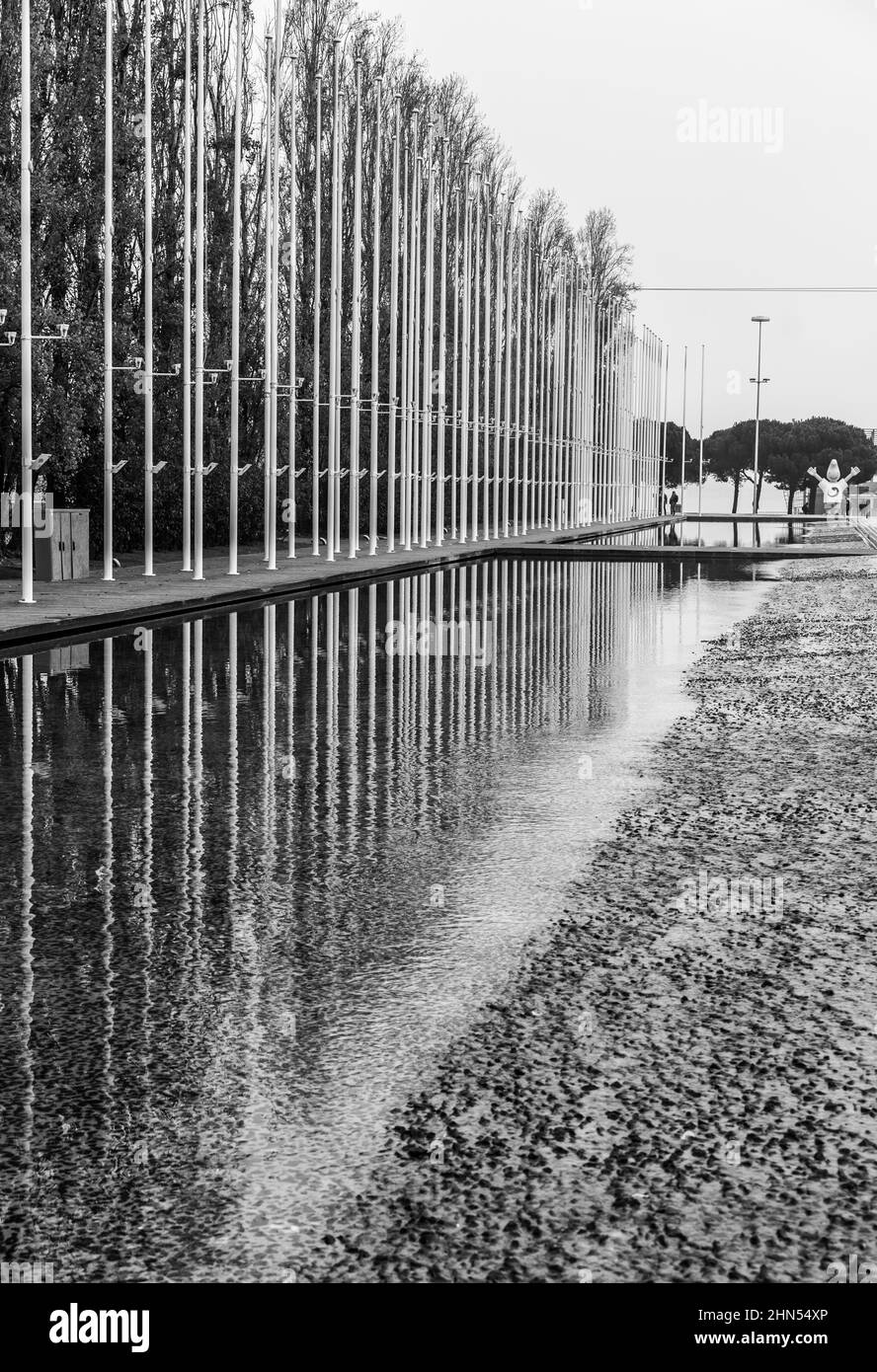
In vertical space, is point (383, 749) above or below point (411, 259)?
below

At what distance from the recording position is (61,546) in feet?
96.4

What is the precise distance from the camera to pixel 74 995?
5902 millimetres

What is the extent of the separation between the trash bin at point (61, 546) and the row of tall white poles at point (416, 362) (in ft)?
2.07

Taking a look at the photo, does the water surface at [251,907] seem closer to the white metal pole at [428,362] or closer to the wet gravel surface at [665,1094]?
the wet gravel surface at [665,1094]

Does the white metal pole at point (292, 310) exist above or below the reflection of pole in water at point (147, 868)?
above

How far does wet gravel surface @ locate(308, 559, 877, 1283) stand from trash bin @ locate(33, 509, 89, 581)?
21.3 m

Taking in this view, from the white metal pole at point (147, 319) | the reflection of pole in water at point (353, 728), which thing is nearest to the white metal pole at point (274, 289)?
the white metal pole at point (147, 319)

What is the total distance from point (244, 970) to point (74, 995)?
1.99 feet

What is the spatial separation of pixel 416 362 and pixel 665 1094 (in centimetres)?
4354

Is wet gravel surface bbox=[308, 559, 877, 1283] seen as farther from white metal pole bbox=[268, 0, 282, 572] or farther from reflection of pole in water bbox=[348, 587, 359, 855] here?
white metal pole bbox=[268, 0, 282, 572]

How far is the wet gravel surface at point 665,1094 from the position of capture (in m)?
3.96

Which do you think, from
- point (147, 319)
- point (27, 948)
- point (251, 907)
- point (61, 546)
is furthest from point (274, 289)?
point (27, 948)
